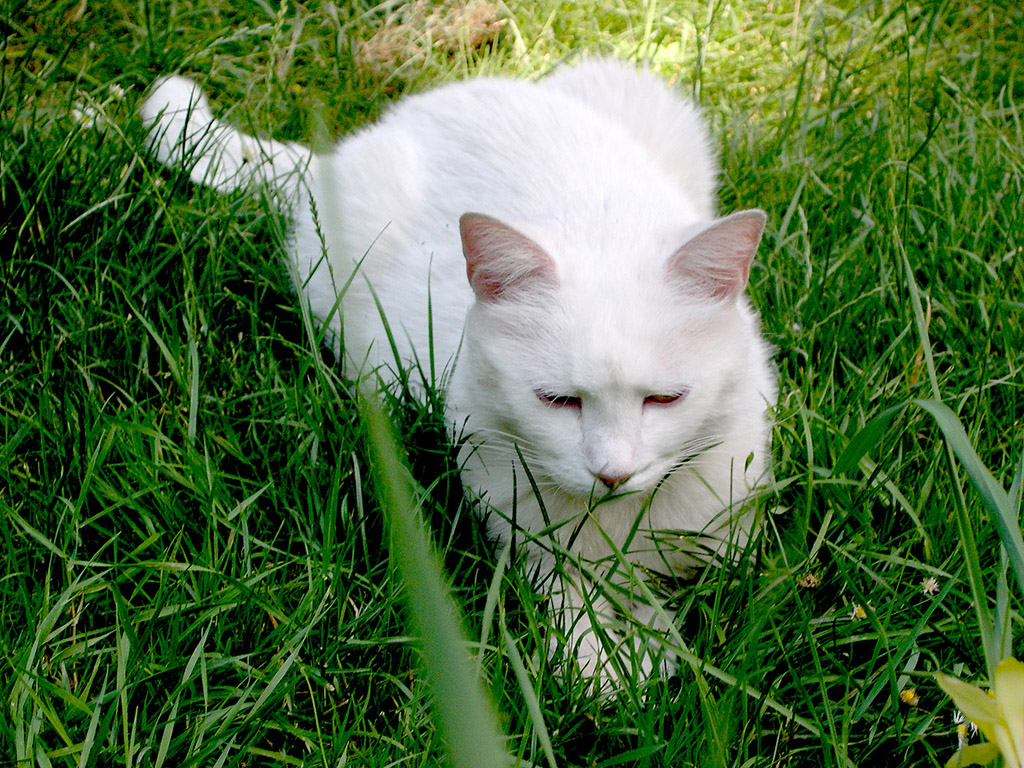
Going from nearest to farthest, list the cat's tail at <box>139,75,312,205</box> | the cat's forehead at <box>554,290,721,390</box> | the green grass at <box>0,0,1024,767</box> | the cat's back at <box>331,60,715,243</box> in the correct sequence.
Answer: the green grass at <box>0,0,1024,767</box>, the cat's forehead at <box>554,290,721,390</box>, the cat's back at <box>331,60,715,243</box>, the cat's tail at <box>139,75,312,205</box>

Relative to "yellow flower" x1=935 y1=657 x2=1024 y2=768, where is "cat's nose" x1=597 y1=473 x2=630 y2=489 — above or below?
below

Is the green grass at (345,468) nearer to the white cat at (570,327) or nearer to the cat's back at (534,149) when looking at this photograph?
the white cat at (570,327)

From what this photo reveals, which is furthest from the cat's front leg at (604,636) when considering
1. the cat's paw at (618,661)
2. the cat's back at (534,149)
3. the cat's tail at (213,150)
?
the cat's tail at (213,150)

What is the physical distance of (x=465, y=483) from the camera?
1990 mm

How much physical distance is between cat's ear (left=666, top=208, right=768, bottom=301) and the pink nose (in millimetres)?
391

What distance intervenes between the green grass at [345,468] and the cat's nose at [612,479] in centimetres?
26

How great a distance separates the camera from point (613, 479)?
1.62m

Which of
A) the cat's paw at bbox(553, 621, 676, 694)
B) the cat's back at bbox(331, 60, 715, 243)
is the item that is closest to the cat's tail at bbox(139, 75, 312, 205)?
the cat's back at bbox(331, 60, 715, 243)

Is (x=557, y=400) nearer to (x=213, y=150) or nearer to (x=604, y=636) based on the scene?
(x=604, y=636)

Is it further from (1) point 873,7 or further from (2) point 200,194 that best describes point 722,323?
(1) point 873,7

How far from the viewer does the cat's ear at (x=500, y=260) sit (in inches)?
66.5

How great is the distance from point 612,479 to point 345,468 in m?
0.62

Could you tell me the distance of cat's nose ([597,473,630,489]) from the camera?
5.30 ft

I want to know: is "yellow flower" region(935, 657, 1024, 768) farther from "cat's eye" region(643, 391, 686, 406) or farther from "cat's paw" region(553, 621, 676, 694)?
"cat's eye" region(643, 391, 686, 406)
